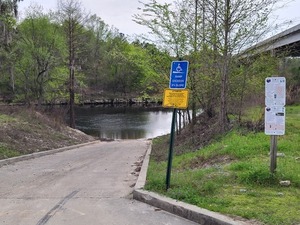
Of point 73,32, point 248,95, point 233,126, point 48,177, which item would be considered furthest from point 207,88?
point 73,32

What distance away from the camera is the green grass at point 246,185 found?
4.95m

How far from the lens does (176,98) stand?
6.30m

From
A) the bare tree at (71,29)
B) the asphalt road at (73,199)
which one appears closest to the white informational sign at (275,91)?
the asphalt road at (73,199)

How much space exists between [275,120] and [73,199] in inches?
146

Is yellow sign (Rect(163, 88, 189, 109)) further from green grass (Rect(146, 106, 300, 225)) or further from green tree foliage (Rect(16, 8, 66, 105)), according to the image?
green tree foliage (Rect(16, 8, 66, 105))

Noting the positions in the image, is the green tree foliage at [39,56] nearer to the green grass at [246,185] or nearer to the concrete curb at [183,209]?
the green grass at [246,185]

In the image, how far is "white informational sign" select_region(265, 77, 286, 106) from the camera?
239 inches

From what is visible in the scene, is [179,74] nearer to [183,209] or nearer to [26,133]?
[183,209]

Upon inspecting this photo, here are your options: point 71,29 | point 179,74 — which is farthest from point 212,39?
point 71,29

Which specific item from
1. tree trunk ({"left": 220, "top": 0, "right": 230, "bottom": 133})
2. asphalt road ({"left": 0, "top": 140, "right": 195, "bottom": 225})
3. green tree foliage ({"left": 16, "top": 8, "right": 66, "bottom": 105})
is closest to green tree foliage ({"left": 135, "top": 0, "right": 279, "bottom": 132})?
tree trunk ({"left": 220, "top": 0, "right": 230, "bottom": 133})

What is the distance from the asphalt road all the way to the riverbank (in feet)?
10.5

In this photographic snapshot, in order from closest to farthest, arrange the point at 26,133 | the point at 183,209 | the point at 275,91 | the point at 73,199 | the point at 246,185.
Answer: the point at 183,209
the point at 275,91
the point at 246,185
the point at 73,199
the point at 26,133

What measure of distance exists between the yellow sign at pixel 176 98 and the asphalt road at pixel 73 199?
172cm

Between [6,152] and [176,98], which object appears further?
[6,152]
